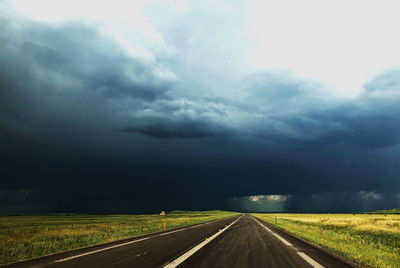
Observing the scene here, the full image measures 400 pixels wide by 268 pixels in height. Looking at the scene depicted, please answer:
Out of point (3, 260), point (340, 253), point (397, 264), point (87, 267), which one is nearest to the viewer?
point (87, 267)

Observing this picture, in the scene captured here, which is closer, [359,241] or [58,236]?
[359,241]

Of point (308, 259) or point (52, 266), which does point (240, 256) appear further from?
point (52, 266)

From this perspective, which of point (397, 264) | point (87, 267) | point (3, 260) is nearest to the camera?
point (87, 267)

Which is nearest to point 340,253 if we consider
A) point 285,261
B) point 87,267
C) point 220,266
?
point 285,261

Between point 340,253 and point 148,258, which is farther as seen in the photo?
point 340,253

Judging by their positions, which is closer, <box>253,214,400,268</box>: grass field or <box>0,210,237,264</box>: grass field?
<box>253,214,400,268</box>: grass field

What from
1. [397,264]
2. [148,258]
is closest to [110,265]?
[148,258]

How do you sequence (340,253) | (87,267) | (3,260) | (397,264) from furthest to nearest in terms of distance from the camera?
(340,253)
(3,260)
(397,264)
(87,267)

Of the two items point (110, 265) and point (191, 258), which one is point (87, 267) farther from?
point (191, 258)

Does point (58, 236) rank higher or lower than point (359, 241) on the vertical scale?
lower

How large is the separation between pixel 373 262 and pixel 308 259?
2.03 metres

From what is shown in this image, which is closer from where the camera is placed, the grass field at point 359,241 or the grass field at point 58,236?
the grass field at point 359,241

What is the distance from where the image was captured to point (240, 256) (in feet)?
29.7

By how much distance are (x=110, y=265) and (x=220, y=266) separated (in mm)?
3254
